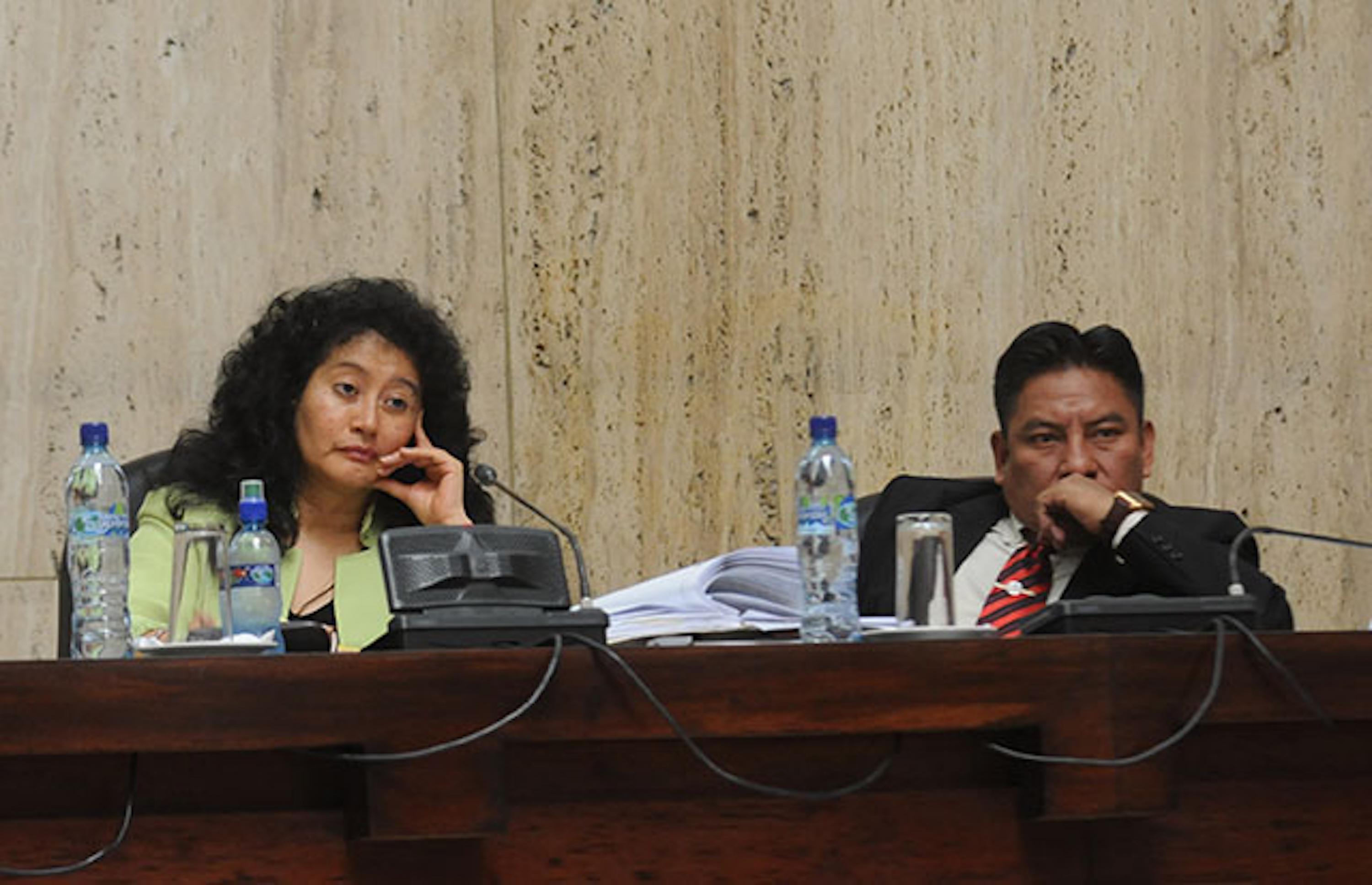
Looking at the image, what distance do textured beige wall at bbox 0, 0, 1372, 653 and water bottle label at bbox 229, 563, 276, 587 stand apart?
1.24 m

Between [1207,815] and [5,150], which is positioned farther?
[5,150]

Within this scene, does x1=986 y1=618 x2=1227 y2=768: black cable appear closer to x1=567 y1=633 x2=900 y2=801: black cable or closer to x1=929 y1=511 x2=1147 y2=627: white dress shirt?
x1=567 y1=633 x2=900 y2=801: black cable

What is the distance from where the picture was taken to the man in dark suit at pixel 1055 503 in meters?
2.73

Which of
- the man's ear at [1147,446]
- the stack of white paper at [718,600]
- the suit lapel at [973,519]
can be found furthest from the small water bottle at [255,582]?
the man's ear at [1147,446]

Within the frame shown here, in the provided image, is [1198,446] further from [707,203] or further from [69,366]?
[69,366]

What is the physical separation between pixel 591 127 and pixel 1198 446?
127cm

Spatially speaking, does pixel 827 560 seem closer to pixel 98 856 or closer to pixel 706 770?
pixel 706 770

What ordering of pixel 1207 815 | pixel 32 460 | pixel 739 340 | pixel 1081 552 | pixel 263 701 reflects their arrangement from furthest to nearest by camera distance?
pixel 739 340, pixel 32 460, pixel 1081 552, pixel 1207 815, pixel 263 701

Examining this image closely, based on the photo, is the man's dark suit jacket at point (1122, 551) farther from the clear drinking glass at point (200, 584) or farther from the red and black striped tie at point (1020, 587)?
the clear drinking glass at point (200, 584)

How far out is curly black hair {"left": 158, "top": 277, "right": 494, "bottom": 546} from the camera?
3135mm

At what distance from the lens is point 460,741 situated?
5.25 feet

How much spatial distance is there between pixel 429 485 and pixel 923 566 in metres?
1.16

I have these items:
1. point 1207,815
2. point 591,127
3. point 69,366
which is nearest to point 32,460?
point 69,366

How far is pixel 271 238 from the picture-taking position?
354 cm
